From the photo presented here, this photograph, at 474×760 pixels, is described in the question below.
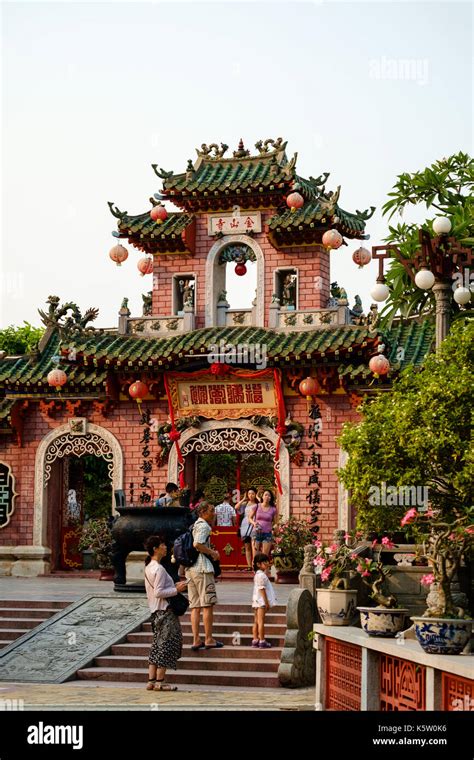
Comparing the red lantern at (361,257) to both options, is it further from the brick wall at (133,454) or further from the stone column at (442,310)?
the stone column at (442,310)

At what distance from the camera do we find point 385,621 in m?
9.84

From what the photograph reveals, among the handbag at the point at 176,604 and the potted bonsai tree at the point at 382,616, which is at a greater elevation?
the potted bonsai tree at the point at 382,616

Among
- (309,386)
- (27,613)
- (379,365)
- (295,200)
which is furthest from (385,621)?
(295,200)

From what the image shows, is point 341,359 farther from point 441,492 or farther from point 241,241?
point 441,492

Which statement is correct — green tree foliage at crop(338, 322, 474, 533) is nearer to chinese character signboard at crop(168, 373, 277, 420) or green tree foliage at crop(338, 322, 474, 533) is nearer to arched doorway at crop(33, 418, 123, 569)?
chinese character signboard at crop(168, 373, 277, 420)

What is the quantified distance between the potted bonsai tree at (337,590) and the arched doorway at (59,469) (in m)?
10.1

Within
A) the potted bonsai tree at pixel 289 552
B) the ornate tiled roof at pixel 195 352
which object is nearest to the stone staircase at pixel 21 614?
the potted bonsai tree at pixel 289 552

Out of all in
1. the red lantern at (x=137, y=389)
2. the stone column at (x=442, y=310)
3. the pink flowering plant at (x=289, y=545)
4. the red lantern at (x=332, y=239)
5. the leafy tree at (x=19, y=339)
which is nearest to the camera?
the stone column at (x=442, y=310)

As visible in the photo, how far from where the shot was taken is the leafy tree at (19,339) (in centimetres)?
3694

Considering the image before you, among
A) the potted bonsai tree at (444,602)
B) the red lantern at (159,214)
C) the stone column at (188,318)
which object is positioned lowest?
the potted bonsai tree at (444,602)

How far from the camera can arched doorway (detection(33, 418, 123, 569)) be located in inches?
861

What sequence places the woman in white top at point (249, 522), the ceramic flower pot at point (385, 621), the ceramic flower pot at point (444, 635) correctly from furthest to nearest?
the woman in white top at point (249, 522) < the ceramic flower pot at point (385, 621) < the ceramic flower pot at point (444, 635)

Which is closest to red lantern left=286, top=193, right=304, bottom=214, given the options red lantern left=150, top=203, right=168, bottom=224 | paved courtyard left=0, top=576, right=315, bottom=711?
red lantern left=150, top=203, right=168, bottom=224
